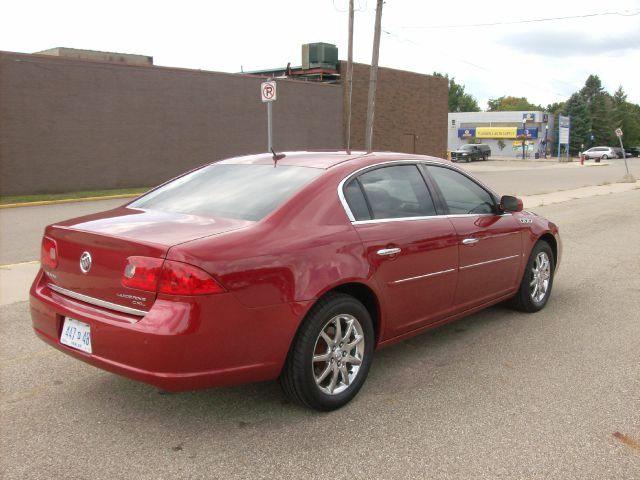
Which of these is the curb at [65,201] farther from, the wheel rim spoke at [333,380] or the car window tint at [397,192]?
the wheel rim spoke at [333,380]

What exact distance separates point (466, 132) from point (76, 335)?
72818 mm

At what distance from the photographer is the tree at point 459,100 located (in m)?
128

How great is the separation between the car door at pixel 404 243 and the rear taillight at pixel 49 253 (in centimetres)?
181

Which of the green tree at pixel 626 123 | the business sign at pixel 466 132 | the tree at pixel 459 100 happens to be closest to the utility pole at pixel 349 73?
the business sign at pixel 466 132

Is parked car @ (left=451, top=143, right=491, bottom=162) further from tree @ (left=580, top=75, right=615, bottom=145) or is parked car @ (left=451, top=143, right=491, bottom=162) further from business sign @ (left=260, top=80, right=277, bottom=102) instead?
business sign @ (left=260, top=80, right=277, bottom=102)

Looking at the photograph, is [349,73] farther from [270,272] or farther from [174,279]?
[174,279]

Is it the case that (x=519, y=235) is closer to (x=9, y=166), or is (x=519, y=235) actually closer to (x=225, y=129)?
(x=9, y=166)

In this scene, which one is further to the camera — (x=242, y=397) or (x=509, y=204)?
(x=509, y=204)

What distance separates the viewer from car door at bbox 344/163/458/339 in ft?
12.7

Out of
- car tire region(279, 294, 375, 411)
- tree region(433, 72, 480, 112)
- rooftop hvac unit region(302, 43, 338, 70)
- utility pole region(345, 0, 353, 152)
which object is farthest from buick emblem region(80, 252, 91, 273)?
tree region(433, 72, 480, 112)

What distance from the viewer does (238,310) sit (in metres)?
3.10

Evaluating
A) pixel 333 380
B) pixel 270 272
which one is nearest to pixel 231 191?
pixel 270 272

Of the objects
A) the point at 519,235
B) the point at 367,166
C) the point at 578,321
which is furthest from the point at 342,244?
the point at 578,321

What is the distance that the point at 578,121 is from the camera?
251 feet
